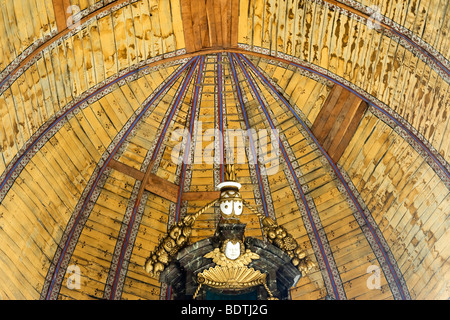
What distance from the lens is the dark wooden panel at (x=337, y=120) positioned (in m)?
12.4

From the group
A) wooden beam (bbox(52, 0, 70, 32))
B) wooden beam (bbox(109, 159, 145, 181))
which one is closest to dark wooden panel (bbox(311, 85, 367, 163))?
wooden beam (bbox(109, 159, 145, 181))

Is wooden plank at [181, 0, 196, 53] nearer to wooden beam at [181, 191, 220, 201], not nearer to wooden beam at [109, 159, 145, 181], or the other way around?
wooden beam at [109, 159, 145, 181]

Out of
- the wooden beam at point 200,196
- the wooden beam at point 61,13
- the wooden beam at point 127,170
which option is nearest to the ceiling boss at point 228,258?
the wooden beam at point 200,196

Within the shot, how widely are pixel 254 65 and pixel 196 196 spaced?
111 inches

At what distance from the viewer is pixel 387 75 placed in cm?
1137

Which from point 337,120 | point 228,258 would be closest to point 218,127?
point 337,120

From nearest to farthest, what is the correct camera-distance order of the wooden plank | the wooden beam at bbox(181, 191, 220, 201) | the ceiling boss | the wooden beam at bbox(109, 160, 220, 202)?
the ceiling boss → the wooden plank → the wooden beam at bbox(109, 160, 220, 202) → the wooden beam at bbox(181, 191, 220, 201)

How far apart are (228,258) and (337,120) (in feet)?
12.7

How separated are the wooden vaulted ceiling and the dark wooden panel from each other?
3 cm

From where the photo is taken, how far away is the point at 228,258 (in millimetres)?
10383

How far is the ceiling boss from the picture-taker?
10.4m

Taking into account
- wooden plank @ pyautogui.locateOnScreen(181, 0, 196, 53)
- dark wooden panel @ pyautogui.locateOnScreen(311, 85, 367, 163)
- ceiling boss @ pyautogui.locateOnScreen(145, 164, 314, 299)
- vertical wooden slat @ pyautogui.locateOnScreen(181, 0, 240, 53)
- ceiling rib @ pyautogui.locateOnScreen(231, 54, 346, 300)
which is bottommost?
ceiling boss @ pyautogui.locateOnScreen(145, 164, 314, 299)

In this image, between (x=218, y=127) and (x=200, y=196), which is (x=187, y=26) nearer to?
(x=218, y=127)
